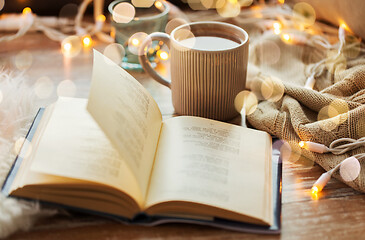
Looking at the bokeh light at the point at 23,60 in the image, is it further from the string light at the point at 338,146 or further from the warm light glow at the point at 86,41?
the string light at the point at 338,146

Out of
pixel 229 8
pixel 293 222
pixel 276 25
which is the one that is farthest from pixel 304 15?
pixel 293 222

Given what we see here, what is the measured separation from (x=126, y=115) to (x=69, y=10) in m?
0.64

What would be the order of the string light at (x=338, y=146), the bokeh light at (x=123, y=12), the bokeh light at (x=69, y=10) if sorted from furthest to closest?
1. the bokeh light at (x=69, y=10)
2. the bokeh light at (x=123, y=12)
3. the string light at (x=338, y=146)

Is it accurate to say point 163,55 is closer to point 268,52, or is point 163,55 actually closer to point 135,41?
point 135,41

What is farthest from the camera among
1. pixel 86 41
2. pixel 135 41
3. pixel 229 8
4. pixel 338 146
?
pixel 229 8

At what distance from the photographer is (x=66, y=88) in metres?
0.85

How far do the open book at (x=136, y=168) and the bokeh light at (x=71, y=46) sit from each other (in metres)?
0.36

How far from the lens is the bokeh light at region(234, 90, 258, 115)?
743 millimetres

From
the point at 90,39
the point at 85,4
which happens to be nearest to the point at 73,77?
the point at 90,39

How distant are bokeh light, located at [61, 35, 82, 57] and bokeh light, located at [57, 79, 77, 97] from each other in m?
0.13

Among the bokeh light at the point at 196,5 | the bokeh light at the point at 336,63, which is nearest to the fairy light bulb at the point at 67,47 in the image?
the bokeh light at the point at 196,5

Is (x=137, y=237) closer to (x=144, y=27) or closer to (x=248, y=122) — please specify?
(x=248, y=122)

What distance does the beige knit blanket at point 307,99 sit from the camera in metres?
0.66

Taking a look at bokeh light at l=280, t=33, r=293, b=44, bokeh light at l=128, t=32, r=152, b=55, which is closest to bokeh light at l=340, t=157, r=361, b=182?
bokeh light at l=280, t=33, r=293, b=44
